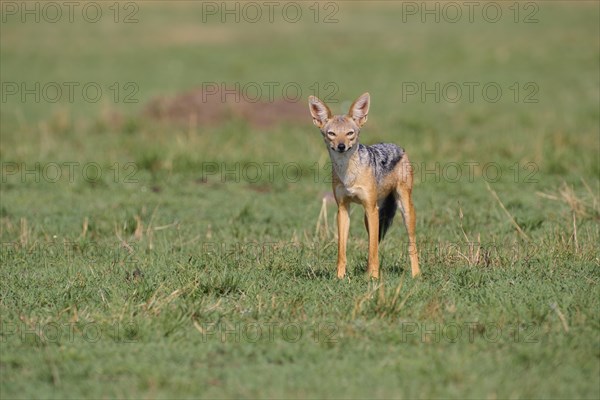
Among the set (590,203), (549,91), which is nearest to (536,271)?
(590,203)

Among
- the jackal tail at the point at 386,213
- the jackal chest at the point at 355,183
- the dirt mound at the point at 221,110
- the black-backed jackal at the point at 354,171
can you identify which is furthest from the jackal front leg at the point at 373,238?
the dirt mound at the point at 221,110

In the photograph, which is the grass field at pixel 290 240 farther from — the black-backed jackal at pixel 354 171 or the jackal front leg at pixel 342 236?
the black-backed jackal at pixel 354 171

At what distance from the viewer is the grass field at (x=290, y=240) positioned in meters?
6.01

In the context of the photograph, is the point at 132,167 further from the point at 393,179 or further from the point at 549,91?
the point at 549,91

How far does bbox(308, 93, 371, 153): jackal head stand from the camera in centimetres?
774

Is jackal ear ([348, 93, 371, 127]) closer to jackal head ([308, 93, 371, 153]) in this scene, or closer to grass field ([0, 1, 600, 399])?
jackal head ([308, 93, 371, 153])

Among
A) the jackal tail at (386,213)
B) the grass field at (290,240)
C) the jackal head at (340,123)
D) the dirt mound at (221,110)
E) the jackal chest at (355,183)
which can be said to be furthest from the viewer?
the dirt mound at (221,110)

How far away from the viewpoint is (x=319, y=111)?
800 centimetres

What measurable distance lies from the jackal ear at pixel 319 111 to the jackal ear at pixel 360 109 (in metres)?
0.21

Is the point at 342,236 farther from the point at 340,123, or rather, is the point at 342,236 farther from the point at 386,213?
the point at 340,123

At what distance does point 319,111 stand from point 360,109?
1.16ft

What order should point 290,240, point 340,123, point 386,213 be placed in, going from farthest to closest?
point 290,240
point 386,213
point 340,123

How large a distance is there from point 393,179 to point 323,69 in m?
16.7

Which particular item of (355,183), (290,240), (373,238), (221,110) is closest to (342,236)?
(373,238)
